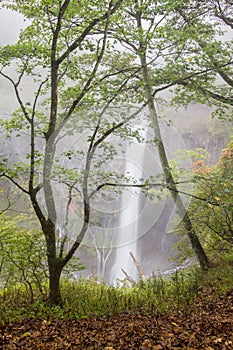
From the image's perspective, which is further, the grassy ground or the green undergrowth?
the green undergrowth

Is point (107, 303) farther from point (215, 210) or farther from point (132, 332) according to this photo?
point (215, 210)

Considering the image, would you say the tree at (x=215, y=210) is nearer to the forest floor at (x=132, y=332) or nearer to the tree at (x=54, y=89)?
the forest floor at (x=132, y=332)

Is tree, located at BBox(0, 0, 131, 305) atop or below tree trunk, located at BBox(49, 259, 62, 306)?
atop

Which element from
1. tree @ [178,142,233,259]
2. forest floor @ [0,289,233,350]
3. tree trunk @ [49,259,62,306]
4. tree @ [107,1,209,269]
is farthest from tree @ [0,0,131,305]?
tree @ [178,142,233,259]

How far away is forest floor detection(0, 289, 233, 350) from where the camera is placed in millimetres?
2314

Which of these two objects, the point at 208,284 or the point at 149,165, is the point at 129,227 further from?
the point at 208,284

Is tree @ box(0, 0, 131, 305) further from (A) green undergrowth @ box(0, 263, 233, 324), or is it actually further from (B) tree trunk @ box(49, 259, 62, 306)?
(A) green undergrowth @ box(0, 263, 233, 324)

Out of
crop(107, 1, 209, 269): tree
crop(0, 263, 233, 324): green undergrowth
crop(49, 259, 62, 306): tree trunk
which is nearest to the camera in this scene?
crop(0, 263, 233, 324): green undergrowth

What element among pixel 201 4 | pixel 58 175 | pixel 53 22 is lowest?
pixel 58 175

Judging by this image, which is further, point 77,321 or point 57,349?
point 77,321

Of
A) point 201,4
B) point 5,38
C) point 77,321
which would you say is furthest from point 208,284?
point 5,38

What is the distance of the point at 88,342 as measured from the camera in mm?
2502

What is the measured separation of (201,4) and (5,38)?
2901cm

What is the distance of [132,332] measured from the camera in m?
2.69
